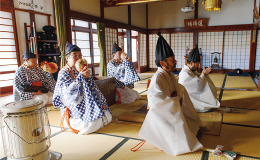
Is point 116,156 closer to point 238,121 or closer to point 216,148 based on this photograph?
point 216,148

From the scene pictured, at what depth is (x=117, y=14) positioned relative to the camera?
8820 mm

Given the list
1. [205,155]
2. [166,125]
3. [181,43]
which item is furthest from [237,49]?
[166,125]

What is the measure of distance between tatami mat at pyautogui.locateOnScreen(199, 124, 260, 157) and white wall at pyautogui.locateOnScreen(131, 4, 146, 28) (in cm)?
826

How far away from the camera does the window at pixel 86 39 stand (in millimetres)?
8573

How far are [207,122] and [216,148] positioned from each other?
936 mm

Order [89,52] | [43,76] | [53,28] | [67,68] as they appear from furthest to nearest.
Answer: [89,52] → [53,28] → [43,76] → [67,68]

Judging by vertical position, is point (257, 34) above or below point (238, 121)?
above

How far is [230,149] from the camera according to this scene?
7.80 ft

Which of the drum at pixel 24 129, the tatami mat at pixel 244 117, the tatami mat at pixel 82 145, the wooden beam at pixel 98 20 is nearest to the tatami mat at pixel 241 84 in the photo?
the tatami mat at pixel 244 117

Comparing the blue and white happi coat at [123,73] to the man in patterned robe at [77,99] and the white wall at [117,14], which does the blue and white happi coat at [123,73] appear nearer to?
the man in patterned robe at [77,99]

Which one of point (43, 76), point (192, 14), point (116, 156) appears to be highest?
point (192, 14)

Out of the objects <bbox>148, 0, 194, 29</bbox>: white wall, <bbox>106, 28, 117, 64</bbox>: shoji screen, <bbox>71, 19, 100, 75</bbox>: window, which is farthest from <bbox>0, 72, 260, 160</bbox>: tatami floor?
<bbox>148, 0, 194, 29</bbox>: white wall

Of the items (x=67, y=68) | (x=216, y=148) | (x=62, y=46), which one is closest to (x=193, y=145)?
(x=216, y=148)

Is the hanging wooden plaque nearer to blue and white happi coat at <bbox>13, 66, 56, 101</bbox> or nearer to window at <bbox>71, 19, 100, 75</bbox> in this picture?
window at <bbox>71, 19, 100, 75</bbox>
